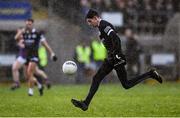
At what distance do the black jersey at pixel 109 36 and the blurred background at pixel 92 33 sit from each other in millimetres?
Answer: 14464

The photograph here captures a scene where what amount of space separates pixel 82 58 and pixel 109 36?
49.8ft

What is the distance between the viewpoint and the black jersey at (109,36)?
46.1 feet

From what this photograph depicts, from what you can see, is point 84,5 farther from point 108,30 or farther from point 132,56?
point 108,30

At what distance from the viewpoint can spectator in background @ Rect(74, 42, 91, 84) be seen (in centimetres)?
2918

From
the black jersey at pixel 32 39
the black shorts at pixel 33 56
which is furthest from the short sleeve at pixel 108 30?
the black jersey at pixel 32 39

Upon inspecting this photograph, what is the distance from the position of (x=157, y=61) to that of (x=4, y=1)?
7003 mm

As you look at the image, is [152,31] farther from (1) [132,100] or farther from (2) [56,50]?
(1) [132,100]

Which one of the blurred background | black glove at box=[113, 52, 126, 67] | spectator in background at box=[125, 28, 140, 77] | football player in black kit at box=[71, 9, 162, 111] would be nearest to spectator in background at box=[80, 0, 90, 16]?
the blurred background

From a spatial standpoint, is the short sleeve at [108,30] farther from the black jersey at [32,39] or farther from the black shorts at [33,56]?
the black jersey at [32,39]

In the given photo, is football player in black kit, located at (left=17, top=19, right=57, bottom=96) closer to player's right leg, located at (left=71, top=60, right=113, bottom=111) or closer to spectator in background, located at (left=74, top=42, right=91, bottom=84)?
player's right leg, located at (left=71, top=60, right=113, bottom=111)

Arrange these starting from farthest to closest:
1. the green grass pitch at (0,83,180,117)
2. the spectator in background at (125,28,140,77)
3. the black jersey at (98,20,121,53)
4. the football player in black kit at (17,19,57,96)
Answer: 1. the spectator in background at (125,28,140,77)
2. the football player in black kit at (17,19,57,96)
3. the green grass pitch at (0,83,180,117)
4. the black jersey at (98,20,121,53)

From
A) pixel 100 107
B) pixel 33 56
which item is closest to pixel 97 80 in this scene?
pixel 100 107

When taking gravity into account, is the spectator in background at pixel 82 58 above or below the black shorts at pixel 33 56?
below

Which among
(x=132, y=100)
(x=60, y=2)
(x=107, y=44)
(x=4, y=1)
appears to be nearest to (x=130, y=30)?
(x=60, y=2)
